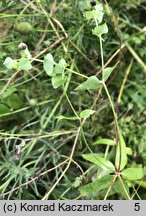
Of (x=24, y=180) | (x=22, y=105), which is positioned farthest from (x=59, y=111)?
(x=24, y=180)

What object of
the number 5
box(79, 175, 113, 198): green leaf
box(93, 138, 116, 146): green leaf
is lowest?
the number 5

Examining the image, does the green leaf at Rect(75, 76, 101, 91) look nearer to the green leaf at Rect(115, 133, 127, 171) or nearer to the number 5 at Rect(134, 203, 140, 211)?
the green leaf at Rect(115, 133, 127, 171)

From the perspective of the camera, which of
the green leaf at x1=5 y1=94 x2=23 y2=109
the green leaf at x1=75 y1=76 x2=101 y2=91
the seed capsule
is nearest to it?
the green leaf at x1=75 y1=76 x2=101 y2=91

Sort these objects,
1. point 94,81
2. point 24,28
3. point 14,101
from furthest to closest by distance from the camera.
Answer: point 14,101 → point 24,28 → point 94,81

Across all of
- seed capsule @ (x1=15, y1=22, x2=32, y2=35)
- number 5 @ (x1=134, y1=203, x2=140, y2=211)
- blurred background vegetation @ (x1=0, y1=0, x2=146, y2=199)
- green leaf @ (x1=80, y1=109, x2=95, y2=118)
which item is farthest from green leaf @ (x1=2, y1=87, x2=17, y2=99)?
number 5 @ (x1=134, y1=203, x2=140, y2=211)

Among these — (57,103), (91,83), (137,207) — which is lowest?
(137,207)

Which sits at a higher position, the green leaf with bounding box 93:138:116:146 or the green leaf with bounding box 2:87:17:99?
the green leaf with bounding box 2:87:17:99

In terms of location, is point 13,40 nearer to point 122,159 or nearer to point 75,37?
point 75,37

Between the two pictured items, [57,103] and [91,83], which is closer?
[91,83]

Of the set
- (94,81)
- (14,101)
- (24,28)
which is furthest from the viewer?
(14,101)

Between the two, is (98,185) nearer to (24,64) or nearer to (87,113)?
(87,113)

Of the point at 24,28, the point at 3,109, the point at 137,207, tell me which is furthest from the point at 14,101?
the point at 137,207
